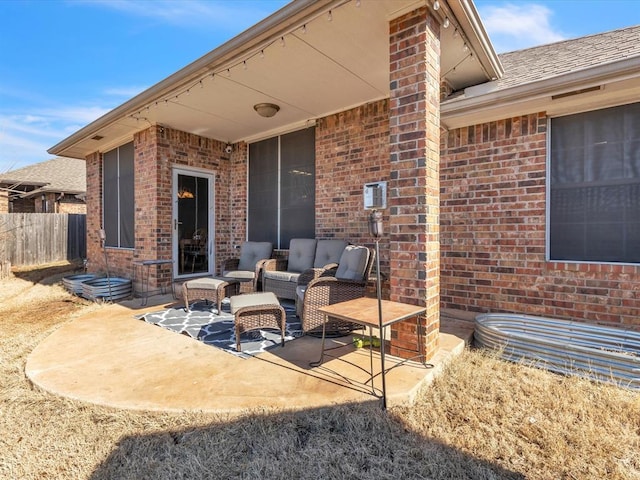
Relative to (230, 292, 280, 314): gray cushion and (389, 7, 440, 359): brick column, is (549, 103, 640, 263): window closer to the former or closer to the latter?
(389, 7, 440, 359): brick column

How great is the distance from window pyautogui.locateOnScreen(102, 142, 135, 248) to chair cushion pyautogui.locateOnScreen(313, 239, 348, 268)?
4.13 meters

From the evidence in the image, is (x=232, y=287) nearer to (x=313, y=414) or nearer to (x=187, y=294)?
(x=187, y=294)

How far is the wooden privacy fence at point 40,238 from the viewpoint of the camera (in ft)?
33.8

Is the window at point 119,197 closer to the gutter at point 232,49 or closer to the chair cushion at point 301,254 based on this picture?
the gutter at point 232,49

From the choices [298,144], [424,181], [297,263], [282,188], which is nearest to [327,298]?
[424,181]

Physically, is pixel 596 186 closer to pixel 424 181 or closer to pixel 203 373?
pixel 424 181

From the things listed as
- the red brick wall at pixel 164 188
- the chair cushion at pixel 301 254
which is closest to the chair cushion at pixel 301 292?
the chair cushion at pixel 301 254

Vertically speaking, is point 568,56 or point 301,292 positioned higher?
point 568,56

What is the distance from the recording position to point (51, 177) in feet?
47.1

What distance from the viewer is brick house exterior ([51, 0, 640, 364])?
2.71 metres

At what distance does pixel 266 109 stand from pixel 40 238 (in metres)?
10.7

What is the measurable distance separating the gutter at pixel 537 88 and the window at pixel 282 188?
8.89 ft

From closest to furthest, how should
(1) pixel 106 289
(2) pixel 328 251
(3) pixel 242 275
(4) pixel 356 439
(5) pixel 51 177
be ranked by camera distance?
1. (4) pixel 356 439
2. (2) pixel 328 251
3. (3) pixel 242 275
4. (1) pixel 106 289
5. (5) pixel 51 177

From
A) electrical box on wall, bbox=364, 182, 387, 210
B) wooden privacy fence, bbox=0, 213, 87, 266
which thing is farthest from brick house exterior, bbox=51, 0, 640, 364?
wooden privacy fence, bbox=0, 213, 87, 266
